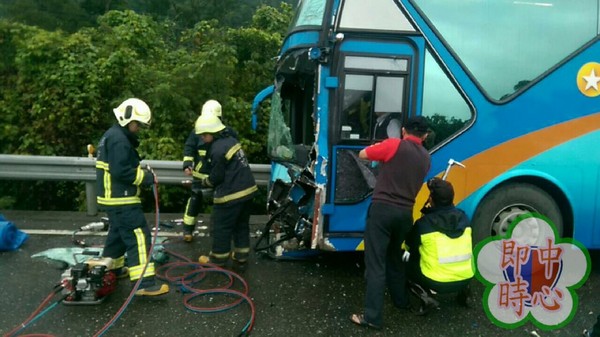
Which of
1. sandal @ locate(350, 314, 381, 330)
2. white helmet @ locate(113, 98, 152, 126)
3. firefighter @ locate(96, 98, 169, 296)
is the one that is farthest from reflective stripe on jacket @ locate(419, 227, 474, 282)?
white helmet @ locate(113, 98, 152, 126)

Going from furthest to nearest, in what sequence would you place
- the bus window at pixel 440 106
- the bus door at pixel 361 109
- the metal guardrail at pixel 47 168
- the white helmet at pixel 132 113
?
the metal guardrail at pixel 47 168 < the bus window at pixel 440 106 < the bus door at pixel 361 109 < the white helmet at pixel 132 113

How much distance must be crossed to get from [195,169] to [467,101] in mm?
3267

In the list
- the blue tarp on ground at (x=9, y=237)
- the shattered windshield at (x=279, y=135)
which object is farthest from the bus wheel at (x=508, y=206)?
the blue tarp on ground at (x=9, y=237)

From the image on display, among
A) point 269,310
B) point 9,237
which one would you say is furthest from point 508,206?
point 9,237

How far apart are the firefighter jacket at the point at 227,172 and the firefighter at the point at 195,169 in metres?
0.70

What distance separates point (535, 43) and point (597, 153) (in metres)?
1.22

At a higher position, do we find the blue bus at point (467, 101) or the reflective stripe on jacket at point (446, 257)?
the blue bus at point (467, 101)

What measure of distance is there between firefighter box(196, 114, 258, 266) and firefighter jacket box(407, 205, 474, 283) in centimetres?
191

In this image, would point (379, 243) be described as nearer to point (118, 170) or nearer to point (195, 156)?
point (118, 170)

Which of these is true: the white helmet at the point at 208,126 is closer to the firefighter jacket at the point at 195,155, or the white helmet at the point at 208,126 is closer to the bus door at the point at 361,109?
the firefighter jacket at the point at 195,155

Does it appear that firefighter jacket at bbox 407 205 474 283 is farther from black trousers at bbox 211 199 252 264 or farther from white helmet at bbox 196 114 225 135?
white helmet at bbox 196 114 225 135

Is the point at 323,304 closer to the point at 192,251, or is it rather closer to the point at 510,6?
the point at 192,251

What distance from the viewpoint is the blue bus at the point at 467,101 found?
4.25 m

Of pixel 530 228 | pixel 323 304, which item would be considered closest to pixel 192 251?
pixel 323 304
